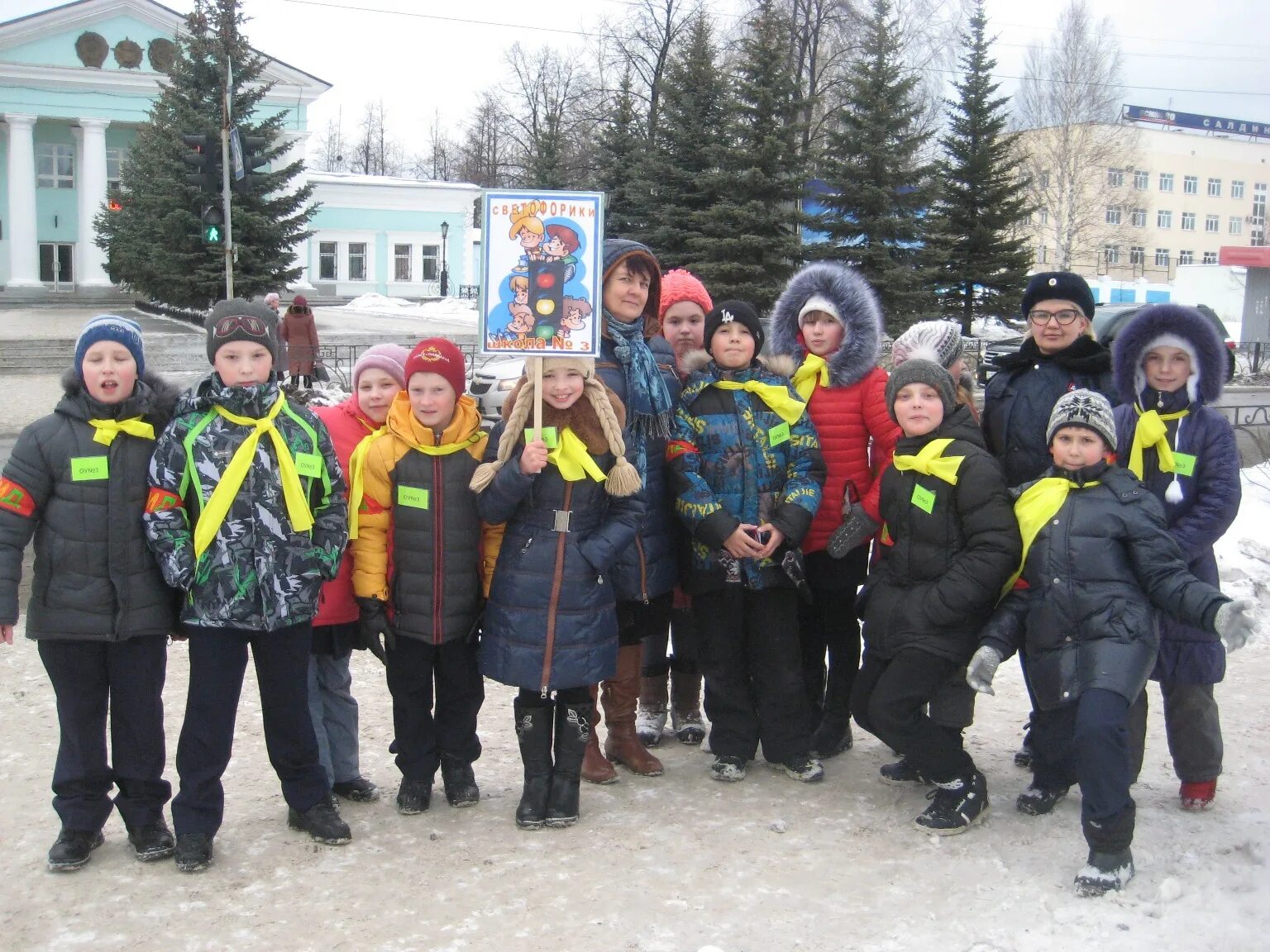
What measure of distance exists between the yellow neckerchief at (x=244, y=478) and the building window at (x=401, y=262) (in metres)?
51.1

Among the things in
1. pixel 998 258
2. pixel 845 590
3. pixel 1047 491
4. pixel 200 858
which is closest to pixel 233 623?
pixel 200 858

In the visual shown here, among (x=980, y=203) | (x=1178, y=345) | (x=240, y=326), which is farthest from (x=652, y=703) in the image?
(x=980, y=203)

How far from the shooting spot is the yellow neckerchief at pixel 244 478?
3.77 meters

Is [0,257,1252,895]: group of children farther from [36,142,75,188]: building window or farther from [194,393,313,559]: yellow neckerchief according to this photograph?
[36,142,75,188]: building window

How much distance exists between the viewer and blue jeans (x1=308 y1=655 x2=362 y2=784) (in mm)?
4441

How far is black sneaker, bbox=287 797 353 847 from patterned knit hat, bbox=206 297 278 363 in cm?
168

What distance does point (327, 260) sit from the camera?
2053 inches

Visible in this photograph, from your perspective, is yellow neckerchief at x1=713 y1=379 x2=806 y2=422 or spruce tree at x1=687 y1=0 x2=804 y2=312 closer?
yellow neckerchief at x1=713 y1=379 x2=806 y2=422

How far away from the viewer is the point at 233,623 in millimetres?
3803

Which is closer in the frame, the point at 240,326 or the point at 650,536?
the point at 240,326

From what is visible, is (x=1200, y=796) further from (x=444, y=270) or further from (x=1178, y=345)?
(x=444, y=270)

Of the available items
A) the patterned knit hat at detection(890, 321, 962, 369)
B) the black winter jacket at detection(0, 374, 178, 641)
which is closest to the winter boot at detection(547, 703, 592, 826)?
the black winter jacket at detection(0, 374, 178, 641)

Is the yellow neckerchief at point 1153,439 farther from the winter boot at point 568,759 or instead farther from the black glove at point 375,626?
the black glove at point 375,626

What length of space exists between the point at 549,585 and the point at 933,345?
1883mm
